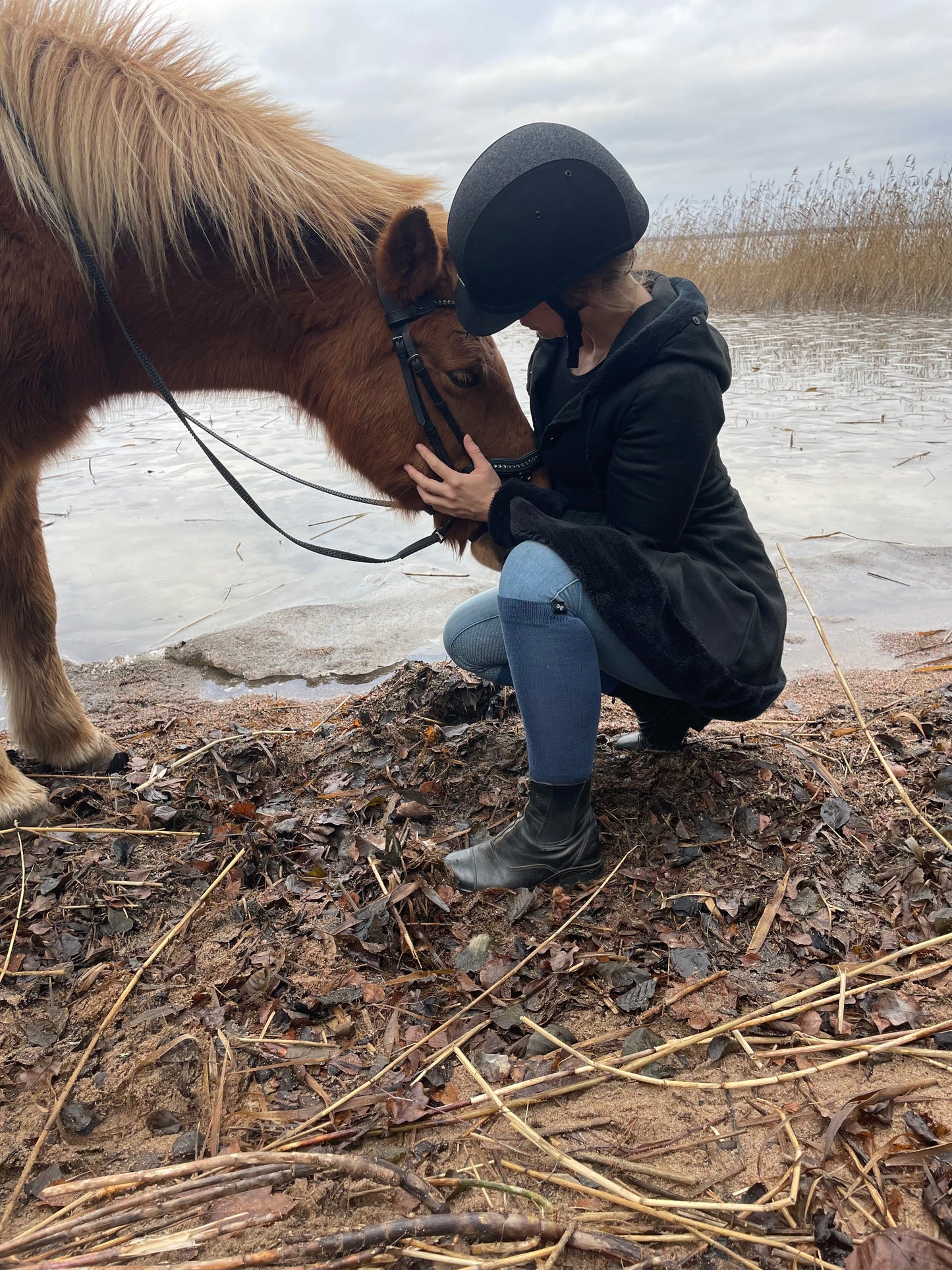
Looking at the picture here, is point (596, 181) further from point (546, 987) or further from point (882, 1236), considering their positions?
point (882, 1236)

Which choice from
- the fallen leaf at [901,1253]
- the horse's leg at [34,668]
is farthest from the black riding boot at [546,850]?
the horse's leg at [34,668]

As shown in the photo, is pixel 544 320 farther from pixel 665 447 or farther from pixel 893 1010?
pixel 893 1010

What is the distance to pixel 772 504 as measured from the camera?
610 cm

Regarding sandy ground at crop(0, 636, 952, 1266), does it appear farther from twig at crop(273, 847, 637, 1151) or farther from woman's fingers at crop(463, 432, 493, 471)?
woman's fingers at crop(463, 432, 493, 471)

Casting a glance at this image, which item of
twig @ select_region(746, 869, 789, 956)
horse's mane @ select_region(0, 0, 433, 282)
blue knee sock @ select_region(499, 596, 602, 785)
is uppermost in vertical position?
horse's mane @ select_region(0, 0, 433, 282)

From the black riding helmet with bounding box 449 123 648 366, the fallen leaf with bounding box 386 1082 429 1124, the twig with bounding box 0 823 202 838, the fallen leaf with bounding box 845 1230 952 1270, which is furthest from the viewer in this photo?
the twig with bounding box 0 823 202 838

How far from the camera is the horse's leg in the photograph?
300 centimetres

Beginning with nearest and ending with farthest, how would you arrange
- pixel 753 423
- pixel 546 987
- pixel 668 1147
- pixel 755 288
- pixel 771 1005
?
pixel 668 1147 < pixel 771 1005 < pixel 546 987 < pixel 753 423 < pixel 755 288

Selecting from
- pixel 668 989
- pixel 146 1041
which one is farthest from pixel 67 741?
pixel 668 989

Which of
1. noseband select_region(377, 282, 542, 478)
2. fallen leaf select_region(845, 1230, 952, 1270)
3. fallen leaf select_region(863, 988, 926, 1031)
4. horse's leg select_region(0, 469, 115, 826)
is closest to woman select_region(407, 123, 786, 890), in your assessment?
noseband select_region(377, 282, 542, 478)

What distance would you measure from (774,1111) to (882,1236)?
289 mm

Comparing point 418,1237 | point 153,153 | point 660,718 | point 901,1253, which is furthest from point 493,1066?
point 153,153

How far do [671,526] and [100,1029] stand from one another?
5.87 ft

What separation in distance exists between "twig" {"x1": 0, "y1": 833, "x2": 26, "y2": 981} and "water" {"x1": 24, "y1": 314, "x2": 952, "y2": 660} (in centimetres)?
134
